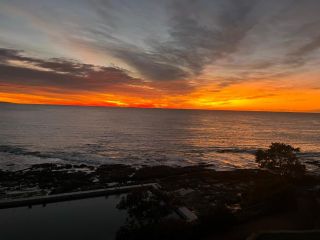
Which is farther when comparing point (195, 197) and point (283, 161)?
point (283, 161)

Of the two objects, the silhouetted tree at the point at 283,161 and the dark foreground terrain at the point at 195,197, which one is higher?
the silhouetted tree at the point at 283,161

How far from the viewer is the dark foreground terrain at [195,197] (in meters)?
22.5

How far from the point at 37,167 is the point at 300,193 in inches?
1601

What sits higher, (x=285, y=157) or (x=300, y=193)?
(x=285, y=157)

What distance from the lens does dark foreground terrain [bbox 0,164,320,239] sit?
73.9 feet

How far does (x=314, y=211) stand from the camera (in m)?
26.7

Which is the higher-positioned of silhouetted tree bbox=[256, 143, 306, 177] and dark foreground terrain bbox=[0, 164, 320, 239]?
silhouetted tree bbox=[256, 143, 306, 177]

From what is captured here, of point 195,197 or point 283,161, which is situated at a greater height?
point 283,161

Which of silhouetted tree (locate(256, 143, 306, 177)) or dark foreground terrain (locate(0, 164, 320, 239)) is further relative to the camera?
silhouetted tree (locate(256, 143, 306, 177))

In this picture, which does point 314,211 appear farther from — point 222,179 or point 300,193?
point 222,179

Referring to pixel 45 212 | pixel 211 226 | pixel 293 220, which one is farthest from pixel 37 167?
pixel 293 220

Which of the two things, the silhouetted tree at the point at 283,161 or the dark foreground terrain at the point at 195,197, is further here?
the silhouetted tree at the point at 283,161

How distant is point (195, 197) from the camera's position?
3378 cm

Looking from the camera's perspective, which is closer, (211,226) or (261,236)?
(261,236)
